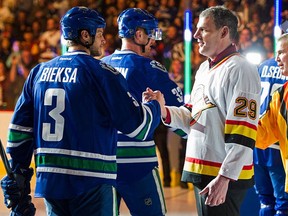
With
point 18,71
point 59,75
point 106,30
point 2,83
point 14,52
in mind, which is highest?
point 59,75

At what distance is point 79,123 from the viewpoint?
11.8ft

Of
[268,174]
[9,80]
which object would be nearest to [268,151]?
[268,174]

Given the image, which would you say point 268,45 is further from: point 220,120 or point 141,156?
point 220,120

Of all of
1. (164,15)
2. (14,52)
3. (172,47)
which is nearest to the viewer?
(172,47)

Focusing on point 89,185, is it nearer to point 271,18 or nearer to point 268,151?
point 268,151

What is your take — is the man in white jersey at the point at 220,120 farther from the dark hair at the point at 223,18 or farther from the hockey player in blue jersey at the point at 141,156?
the hockey player in blue jersey at the point at 141,156

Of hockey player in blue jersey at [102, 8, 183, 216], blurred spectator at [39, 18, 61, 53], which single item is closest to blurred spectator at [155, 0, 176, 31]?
blurred spectator at [39, 18, 61, 53]

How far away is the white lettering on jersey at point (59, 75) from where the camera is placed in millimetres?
3629

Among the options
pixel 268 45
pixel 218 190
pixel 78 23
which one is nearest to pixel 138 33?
pixel 78 23

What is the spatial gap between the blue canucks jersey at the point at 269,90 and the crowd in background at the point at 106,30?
3859 mm

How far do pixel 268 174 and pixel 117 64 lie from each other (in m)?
1.30

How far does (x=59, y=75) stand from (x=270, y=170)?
207cm

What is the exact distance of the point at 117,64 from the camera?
482cm

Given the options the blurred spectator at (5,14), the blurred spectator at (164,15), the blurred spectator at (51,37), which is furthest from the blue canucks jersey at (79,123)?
the blurred spectator at (5,14)
